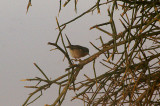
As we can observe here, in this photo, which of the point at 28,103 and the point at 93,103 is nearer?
the point at 28,103

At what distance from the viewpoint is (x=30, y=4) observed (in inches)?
50.9

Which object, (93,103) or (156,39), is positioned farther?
(93,103)

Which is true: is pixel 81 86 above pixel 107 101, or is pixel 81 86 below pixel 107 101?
above

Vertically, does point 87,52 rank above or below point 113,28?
above

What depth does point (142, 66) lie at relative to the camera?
1540mm

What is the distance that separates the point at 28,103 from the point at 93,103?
0.64 metres

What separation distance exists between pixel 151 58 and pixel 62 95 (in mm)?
670

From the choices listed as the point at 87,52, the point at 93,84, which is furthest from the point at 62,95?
the point at 87,52

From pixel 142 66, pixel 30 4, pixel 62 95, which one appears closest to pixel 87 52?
pixel 142 66

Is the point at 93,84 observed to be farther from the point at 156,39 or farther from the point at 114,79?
the point at 156,39

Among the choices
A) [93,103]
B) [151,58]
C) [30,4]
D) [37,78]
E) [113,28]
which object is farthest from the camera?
[93,103]

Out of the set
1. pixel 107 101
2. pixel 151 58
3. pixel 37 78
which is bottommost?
pixel 37 78

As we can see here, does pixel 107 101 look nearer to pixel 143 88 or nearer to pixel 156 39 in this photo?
pixel 143 88

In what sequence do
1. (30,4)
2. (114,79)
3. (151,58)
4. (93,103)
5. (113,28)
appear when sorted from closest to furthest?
1. (113,28)
2. (30,4)
3. (151,58)
4. (114,79)
5. (93,103)
